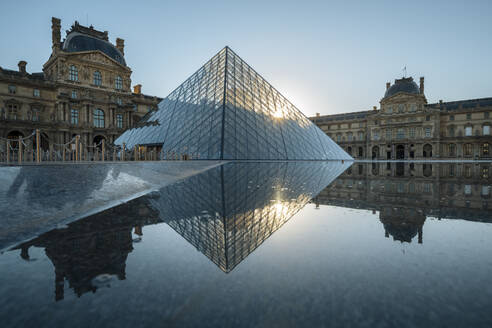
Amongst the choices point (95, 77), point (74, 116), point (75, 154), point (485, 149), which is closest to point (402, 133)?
point (485, 149)

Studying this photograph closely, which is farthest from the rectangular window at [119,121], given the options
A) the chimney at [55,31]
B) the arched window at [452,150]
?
the arched window at [452,150]

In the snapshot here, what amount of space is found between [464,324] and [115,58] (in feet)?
163

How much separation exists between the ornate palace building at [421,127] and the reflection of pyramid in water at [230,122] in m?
36.3

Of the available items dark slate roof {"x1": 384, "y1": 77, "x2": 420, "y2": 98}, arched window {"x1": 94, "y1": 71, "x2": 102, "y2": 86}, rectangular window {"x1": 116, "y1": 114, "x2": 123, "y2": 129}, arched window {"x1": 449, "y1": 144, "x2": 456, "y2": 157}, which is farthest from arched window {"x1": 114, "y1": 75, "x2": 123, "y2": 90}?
arched window {"x1": 449, "y1": 144, "x2": 456, "y2": 157}

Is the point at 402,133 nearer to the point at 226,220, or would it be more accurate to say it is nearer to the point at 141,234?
the point at 226,220

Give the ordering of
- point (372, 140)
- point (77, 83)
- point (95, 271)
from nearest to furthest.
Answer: point (95, 271), point (77, 83), point (372, 140)

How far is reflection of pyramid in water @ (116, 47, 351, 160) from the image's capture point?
1758 cm

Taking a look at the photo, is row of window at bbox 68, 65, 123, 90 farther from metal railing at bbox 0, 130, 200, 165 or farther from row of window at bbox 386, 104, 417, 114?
row of window at bbox 386, 104, 417, 114

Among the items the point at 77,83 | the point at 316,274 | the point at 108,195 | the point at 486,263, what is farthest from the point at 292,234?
the point at 77,83

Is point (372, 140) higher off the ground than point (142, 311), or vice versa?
point (372, 140)

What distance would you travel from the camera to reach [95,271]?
1.32 m

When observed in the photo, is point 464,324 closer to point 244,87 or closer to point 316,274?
point 316,274

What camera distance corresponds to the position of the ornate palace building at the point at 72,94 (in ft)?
107

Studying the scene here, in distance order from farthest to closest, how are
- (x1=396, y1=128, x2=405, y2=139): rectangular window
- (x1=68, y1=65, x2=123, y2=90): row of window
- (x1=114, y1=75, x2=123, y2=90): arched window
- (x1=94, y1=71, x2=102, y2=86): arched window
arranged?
1. (x1=396, y1=128, x2=405, y2=139): rectangular window
2. (x1=114, y1=75, x2=123, y2=90): arched window
3. (x1=94, y1=71, x2=102, y2=86): arched window
4. (x1=68, y1=65, x2=123, y2=90): row of window
